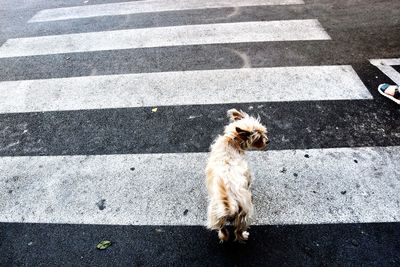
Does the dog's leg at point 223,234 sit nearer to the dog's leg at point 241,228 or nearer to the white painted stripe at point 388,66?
the dog's leg at point 241,228

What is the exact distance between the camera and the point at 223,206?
9.21 ft

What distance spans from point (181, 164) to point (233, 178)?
127 cm

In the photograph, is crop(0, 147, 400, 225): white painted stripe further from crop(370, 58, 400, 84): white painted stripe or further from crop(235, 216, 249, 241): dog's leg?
crop(370, 58, 400, 84): white painted stripe

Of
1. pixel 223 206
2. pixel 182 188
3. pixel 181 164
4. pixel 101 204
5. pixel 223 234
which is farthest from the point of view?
pixel 181 164

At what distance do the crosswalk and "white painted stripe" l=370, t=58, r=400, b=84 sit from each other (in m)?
0.51

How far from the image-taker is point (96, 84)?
5.65 meters

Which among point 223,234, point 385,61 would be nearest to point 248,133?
point 223,234

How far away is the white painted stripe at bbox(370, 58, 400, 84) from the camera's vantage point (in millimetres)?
5150

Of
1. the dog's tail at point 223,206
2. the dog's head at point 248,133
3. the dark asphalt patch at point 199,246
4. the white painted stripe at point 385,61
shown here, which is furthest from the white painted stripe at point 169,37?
the dog's tail at point 223,206

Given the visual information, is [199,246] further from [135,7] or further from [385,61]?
[135,7]

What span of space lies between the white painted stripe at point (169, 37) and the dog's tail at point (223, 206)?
425cm

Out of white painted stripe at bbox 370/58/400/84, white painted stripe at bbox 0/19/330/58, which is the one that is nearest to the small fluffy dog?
white painted stripe at bbox 370/58/400/84

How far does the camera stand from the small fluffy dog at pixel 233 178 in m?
2.85

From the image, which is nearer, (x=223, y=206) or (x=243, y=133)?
(x=223, y=206)
